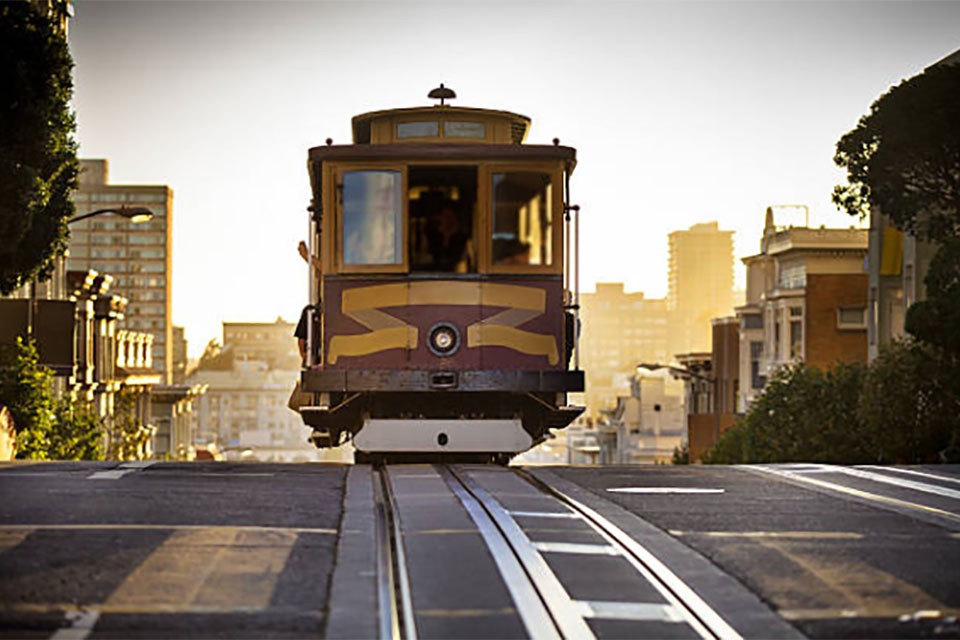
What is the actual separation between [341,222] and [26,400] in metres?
12.2

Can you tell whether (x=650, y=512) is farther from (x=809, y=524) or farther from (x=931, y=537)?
(x=931, y=537)

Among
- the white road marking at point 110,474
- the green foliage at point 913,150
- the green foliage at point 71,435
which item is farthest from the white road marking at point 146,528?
the green foliage at point 71,435

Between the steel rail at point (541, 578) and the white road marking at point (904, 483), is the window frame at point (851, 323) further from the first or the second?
the steel rail at point (541, 578)

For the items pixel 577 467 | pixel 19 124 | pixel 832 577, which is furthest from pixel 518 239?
pixel 832 577

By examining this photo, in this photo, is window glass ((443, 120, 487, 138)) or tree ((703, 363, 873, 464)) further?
tree ((703, 363, 873, 464))

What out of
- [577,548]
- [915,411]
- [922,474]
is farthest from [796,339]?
[577,548]

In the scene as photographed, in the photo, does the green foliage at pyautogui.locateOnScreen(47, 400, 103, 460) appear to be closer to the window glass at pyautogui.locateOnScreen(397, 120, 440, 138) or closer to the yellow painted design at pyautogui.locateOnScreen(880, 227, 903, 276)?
the window glass at pyautogui.locateOnScreen(397, 120, 440, 138)

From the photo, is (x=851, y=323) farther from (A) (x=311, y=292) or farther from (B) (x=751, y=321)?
(A) (x=311, y=292)

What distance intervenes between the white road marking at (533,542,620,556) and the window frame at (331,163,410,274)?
28.7 feet

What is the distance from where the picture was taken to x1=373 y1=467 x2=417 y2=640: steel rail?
7480mm

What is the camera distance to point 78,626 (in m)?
7.41

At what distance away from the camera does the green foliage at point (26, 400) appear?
27.0 metres

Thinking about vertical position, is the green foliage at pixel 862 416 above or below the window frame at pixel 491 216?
below

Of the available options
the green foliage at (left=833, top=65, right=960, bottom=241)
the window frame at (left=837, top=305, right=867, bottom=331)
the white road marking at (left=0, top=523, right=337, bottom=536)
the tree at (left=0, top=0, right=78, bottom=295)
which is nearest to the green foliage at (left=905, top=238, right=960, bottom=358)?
the green foliage at (left=833, top=65, right=960, bottom=241)
